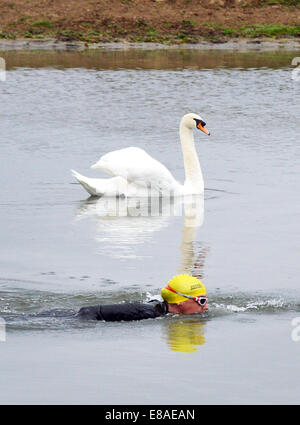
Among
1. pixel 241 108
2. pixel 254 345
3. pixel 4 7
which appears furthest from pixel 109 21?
pixel 254 345

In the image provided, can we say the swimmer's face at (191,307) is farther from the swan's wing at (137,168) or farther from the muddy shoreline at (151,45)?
the muddy shoreline at (151,45)

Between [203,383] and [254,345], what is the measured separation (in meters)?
0.94

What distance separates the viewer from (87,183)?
44.7 feet

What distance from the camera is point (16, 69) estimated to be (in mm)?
28047

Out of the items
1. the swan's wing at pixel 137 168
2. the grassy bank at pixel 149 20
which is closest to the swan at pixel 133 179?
the swan's wing at pixel 137 168

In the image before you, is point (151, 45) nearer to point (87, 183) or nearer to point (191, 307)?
point (87, 183)

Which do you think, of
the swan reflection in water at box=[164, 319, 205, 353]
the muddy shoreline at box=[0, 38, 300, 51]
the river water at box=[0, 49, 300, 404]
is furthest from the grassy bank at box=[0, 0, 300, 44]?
the swan reflection in water at box=[164, 319, 205, 353]

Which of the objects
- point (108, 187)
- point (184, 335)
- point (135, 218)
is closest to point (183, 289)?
point (184, 335)

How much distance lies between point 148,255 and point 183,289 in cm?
213

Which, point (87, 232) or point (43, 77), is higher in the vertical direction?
point (43, 77)

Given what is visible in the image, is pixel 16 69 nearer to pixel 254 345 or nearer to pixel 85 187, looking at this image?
pixel 85 187

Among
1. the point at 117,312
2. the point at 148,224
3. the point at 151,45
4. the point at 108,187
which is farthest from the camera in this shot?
the point at 151,45

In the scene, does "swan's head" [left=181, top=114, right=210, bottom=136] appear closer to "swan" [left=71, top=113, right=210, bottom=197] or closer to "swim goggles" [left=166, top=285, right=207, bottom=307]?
"swan" [left=71, top=113, right=210, bottom=197]

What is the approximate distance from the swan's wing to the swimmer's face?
4897mm
